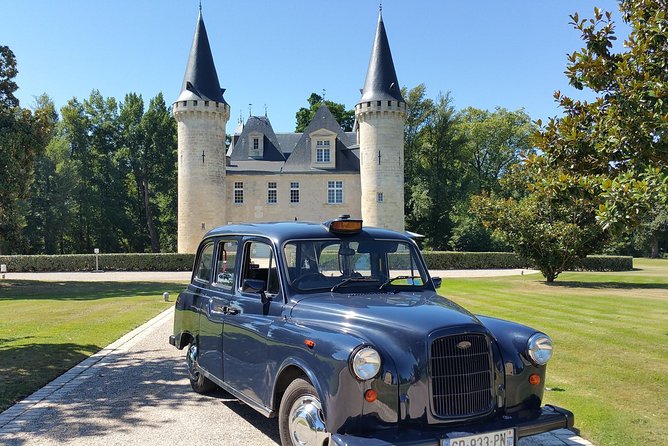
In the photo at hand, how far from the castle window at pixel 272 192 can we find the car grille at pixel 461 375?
1743 inches

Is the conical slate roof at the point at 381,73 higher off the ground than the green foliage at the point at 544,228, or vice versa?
the conical slate roof at the point at 381,73

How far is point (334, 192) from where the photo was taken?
47.8 m

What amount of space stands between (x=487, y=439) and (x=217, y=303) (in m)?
3.27

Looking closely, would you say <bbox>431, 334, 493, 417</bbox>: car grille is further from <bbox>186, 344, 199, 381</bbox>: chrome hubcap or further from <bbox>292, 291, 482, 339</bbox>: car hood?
<bbox>186, 344, 199, 381</bbox>: chrome hubcap

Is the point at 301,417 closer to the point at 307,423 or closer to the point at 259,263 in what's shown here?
the point at 307,423

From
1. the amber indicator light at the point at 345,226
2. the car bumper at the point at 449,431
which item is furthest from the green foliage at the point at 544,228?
the car bumper at the point at 449,431

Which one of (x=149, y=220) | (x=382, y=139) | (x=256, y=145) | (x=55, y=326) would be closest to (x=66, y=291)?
(x=55, y=326)

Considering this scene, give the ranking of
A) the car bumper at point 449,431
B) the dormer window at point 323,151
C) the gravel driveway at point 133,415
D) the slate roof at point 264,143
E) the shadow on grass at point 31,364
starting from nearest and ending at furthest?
1. the car bumper at point 449,431
2. the gravel driveway at point 133,415
3. the shadow on grass at point 31,364
4. the dormer window at point 323,151
5. the slate roof at point 264,143

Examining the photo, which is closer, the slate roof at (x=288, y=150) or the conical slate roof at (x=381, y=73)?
the conical slate roof at (x=381, y=73)

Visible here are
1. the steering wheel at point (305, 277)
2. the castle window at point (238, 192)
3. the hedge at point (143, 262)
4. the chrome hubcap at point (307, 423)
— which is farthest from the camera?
the castle window at point (238, 192)

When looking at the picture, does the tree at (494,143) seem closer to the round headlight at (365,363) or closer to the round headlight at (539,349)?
the round headlight at (539,349)

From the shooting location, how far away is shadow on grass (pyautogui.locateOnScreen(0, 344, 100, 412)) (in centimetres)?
686

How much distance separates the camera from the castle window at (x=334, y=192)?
47.7 meters

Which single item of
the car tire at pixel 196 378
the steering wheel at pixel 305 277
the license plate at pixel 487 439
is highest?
the steering wheel at pixel 305 277
